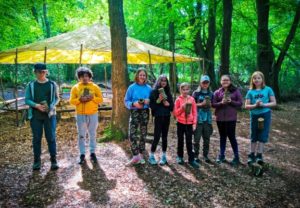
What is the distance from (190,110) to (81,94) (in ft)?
6.48

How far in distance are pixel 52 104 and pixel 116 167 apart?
63.0 inches

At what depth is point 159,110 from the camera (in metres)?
5.59

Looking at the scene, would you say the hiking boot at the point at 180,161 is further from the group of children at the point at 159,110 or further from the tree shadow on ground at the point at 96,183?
the tree shadow on ground at the point at 96,183

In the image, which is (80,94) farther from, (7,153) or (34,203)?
(7,153)

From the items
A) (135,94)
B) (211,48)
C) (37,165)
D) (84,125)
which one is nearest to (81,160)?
(84,125)

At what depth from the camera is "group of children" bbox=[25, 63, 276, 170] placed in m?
5.41

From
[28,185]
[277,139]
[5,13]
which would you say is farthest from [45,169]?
[5,13]

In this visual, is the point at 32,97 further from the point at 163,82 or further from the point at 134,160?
the point at 163,82

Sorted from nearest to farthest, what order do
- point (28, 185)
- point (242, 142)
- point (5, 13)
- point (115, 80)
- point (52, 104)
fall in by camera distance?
point (28, 185), point (52, 104), point (115, 80), point (242, 142), point (5, 13)

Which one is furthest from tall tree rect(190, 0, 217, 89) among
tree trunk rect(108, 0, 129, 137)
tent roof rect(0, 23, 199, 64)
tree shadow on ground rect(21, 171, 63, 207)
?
tree shadow on ground rect(21, 171, 63, 207)

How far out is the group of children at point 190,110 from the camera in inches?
219

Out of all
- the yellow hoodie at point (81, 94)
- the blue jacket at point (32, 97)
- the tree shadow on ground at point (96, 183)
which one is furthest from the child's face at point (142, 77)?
the tree shadow on ground at point (96, 183)

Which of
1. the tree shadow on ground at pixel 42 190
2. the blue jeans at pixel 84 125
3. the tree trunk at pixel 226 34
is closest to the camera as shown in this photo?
the tree shadow on ground at pixel 42 190

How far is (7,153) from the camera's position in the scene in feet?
22.9
